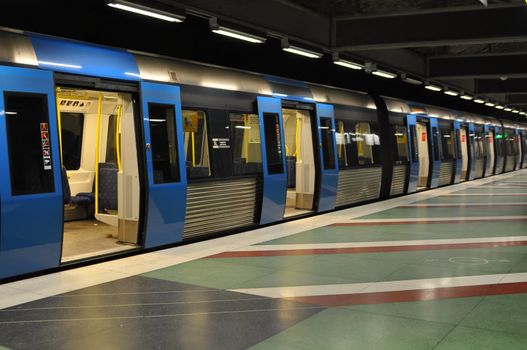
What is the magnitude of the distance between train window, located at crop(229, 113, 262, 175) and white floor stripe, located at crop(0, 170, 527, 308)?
1061 mm

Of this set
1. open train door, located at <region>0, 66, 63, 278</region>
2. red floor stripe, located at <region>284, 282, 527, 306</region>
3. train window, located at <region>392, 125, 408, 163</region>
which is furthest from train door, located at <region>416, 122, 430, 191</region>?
open train door, located at <region>0, 66, 63, 278</region>

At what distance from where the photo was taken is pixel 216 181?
769cm

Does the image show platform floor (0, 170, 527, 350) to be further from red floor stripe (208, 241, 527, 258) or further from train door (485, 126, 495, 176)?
train door (485, 126, 495, 176)

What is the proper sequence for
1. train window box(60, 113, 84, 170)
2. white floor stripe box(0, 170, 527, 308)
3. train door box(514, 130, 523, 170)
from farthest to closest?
train door box(514, 130, 523, 170) → train window box(60, 113, 84, 170) → white floor stripe box(0, 170, 527, 308)

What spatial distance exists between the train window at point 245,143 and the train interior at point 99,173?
177 centimetres

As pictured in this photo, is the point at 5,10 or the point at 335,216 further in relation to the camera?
the point at 335,216

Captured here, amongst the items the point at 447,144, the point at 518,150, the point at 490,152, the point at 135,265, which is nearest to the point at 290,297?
the point at 135,265

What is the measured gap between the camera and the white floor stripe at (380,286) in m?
5.12

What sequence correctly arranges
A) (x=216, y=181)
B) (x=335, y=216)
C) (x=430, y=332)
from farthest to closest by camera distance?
(x=335, y=216), (x=216, y=181), (x=430, y=332)

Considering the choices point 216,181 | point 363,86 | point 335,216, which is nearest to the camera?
point 216,181

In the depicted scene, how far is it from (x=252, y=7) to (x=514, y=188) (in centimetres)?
1249

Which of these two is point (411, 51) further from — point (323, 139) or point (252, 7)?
point (252, 7)

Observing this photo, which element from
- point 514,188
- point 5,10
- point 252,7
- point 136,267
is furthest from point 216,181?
point 514,188

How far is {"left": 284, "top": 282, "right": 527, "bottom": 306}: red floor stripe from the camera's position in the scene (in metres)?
4.82
